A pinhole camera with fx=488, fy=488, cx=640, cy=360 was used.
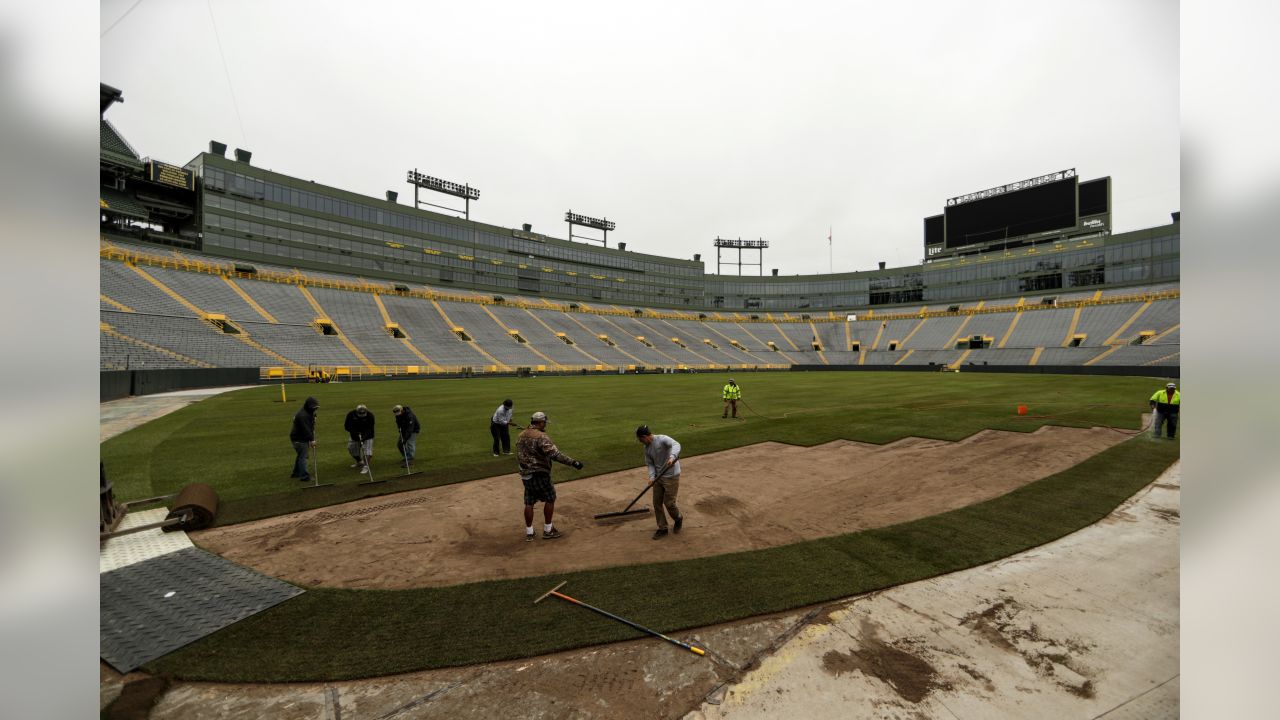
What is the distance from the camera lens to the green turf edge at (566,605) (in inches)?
182

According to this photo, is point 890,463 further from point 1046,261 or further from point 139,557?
point 1046,261

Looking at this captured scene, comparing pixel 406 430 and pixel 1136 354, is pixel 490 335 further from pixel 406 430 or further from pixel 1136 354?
pixel 1136 354

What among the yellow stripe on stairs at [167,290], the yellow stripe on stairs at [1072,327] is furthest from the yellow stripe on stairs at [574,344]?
the yellow stripe on stairs at [1072,327]

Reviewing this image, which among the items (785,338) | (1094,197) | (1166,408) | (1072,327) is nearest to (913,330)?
(1072,327)

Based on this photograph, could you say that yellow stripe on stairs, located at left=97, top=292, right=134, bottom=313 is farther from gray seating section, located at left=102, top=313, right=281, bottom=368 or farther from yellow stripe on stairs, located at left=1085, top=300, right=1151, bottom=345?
yellow stripe on stairs, located at left=1085, top=300, right=1151, bottom=345

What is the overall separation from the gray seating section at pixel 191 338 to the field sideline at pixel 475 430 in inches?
477

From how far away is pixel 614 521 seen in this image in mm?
8156

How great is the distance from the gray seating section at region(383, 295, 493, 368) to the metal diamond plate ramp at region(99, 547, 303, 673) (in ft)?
143

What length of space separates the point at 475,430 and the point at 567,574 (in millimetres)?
11309

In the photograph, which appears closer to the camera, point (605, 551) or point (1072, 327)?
point (605, 551)

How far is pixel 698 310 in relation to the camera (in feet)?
323

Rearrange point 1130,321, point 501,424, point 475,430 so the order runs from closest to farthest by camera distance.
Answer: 1. point 501,424
2. point 475,430
3. point 1130,321

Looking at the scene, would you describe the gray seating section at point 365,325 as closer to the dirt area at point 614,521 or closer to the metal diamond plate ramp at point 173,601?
the dirt area at point 614,521

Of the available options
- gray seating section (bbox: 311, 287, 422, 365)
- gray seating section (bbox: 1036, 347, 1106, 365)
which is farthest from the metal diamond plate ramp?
gray seating section (bbox: 1036, 347, 1106, 365)
